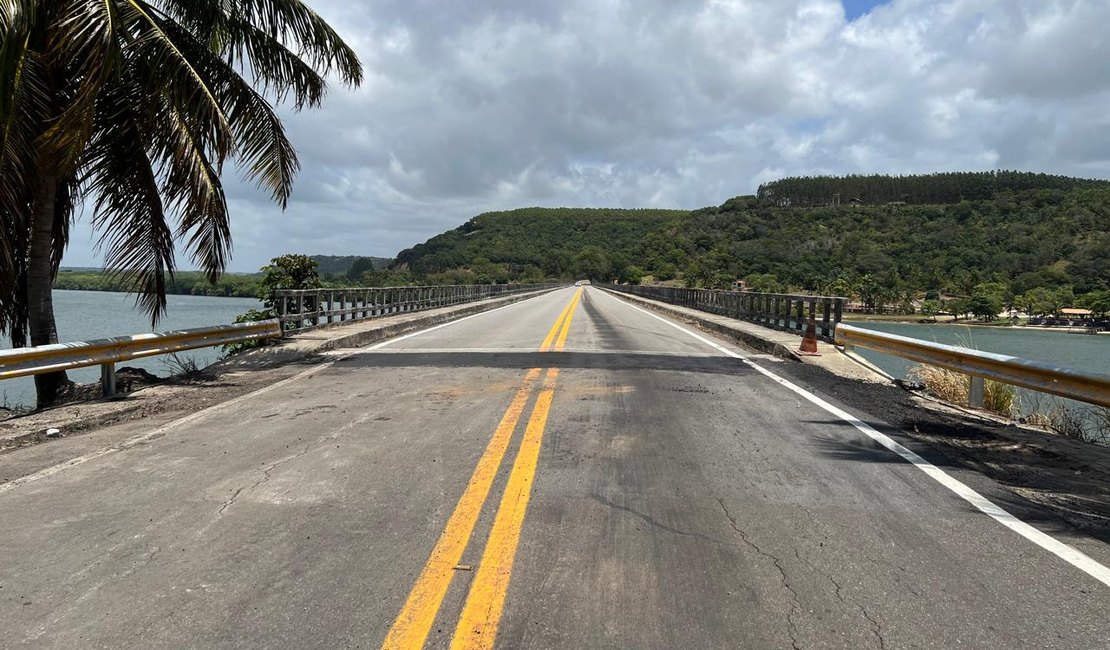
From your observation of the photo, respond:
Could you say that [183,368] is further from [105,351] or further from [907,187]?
[907,187]

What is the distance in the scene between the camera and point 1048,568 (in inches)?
154

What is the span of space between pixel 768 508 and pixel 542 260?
160 m

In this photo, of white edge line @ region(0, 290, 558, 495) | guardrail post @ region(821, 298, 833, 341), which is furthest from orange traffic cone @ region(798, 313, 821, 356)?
white edge line @ region(0, 290, 558, 495)

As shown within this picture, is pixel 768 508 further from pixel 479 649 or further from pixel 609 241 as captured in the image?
pixel 609 241

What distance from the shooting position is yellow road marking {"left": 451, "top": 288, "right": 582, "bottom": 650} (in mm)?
3078

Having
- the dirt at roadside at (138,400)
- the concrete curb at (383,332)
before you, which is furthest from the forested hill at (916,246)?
the dirt at roadside at (138,400)

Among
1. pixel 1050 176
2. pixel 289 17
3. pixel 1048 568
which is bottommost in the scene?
pixel 1048 568

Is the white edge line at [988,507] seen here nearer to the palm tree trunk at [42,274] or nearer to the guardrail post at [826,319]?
the guardrail post at [826,319]

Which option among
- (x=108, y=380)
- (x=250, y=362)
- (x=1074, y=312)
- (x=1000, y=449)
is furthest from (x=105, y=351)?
(x=1074, y=312)

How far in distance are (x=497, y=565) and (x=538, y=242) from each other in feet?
561

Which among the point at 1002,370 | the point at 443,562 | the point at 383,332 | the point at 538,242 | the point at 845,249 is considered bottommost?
the point at 443,562

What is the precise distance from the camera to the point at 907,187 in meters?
135

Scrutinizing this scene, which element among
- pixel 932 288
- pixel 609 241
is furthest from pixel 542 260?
pixel 932 288

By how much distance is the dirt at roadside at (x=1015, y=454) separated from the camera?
5.07 m
